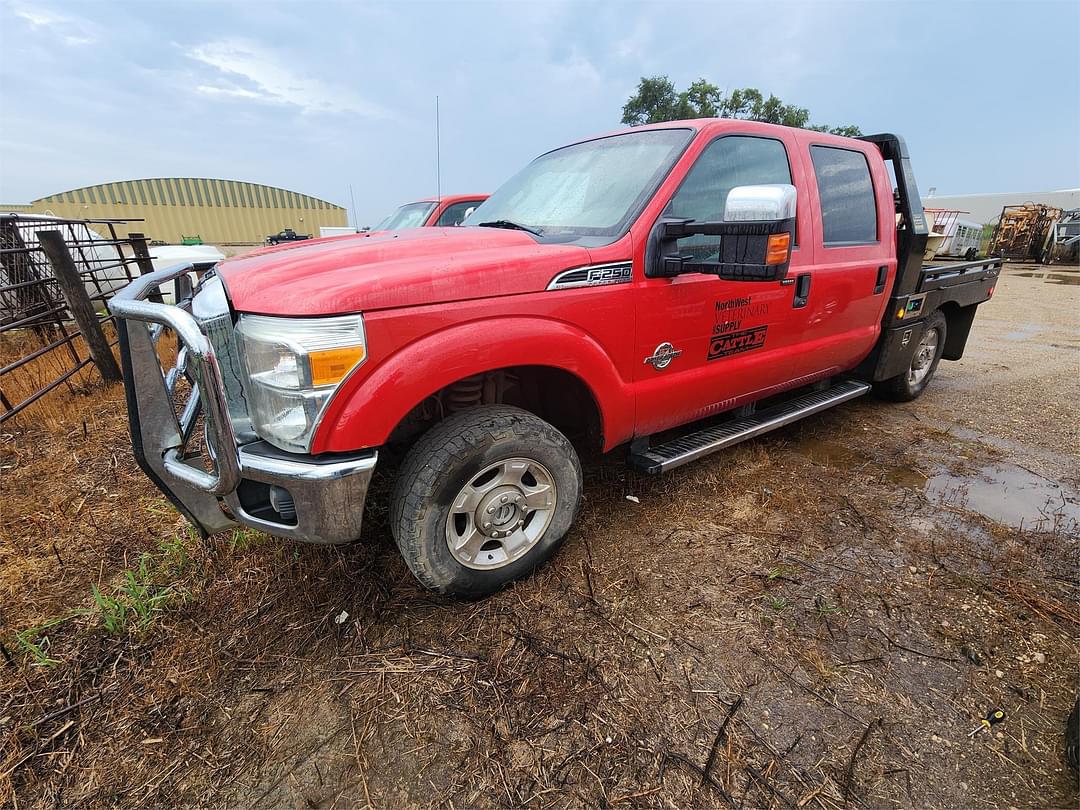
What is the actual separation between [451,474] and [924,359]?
459cm

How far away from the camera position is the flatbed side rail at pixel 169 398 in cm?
155

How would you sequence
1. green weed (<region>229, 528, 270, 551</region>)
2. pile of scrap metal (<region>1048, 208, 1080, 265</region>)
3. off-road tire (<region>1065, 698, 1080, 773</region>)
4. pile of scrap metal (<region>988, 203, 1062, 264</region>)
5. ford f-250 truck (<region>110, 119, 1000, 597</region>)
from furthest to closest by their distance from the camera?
pile of scrap metal (<region>988, 203, 1062, 264</region>) < pile of scrap metal (<region>1048, 208, 1080, 265</region>) < green weed (<region>229, 528, 270, 551</region>) < ford f-250 truck (<region>110, 119, 1000, 597</region>) < off-road tire (<region>1065, 698, 1080, 773</region>)

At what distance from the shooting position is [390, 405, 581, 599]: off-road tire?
1878mm

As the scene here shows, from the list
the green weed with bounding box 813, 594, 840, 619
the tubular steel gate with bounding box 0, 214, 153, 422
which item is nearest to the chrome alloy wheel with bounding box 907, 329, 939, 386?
the green weed with bounding box 813, 594, 840, 619

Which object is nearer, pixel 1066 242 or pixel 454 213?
pixel 454 213

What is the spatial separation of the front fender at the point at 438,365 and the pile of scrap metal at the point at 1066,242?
25.5 metres

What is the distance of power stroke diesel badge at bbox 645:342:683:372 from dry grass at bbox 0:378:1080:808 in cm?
88

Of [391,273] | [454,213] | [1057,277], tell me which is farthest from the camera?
[1057,277]

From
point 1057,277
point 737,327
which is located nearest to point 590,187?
point 737,327

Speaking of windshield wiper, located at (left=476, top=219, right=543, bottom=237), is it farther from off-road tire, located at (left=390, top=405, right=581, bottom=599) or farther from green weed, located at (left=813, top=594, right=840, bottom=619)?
green weed, located at (left=813, top=594, right=840, bottom=619)

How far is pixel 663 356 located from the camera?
2.41m

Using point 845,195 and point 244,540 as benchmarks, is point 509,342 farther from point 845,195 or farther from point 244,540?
point 845,195

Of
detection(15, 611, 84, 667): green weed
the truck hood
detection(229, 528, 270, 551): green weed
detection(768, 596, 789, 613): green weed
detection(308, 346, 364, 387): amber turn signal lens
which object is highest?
the truck hood

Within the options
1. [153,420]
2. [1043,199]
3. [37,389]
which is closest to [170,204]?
[37,389]
